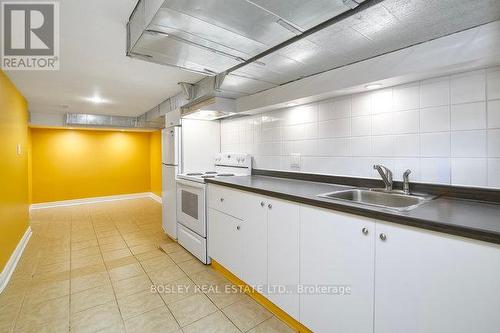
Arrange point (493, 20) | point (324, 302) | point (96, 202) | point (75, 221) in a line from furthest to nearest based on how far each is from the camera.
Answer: point (96, 202) < point (75, 221) < point (324, 302) < point (493, 20)

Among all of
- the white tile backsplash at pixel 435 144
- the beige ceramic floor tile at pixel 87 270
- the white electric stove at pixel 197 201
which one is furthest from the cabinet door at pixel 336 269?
the beige ceramic floor tile at pixel 87 270

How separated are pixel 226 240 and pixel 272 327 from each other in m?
0.79

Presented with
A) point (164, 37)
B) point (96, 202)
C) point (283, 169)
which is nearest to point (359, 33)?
point (164, 37)

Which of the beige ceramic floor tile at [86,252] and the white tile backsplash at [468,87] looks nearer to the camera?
the white tile backsplash at [468,87]

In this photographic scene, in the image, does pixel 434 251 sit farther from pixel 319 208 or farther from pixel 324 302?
pixel 324 302

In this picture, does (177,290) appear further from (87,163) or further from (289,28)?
(87,163)

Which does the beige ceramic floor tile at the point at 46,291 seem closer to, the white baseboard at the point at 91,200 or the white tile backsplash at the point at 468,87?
the white tile backsplash at the point at 468,87

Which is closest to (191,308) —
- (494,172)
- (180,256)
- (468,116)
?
(180,256)

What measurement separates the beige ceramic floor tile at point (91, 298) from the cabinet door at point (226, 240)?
931 millimetres

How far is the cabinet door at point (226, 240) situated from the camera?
2.04 m

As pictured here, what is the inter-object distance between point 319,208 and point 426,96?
101cm

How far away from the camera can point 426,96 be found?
1518mm

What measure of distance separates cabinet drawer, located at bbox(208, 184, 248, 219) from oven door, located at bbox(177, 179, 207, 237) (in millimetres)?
147

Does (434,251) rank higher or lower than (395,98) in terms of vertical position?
lower
